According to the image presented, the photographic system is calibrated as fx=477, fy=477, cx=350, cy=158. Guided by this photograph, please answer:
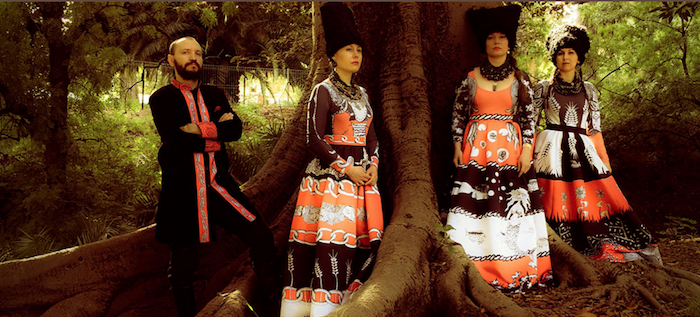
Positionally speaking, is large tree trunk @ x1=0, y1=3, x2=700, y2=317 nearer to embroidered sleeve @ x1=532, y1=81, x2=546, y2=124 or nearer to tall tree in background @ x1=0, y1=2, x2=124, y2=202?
embroidered sleeve @ x1=532, y1=81, x2=546, y2=124

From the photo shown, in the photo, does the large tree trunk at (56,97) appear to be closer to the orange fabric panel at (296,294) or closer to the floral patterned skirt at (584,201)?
the orange fabric panel at (296,294)

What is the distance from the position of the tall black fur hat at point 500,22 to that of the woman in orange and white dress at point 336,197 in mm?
1121

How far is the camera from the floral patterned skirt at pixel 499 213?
347 centimetres

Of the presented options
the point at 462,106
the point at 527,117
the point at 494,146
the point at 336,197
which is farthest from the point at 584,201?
the point at 336,197

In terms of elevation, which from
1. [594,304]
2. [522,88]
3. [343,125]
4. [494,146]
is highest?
[522,88]

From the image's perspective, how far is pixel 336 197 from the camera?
3121 millimetres

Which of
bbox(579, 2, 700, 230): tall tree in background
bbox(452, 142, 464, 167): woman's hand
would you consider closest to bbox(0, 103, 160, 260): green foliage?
bbox(452, 142, 464, 167): woman's hand

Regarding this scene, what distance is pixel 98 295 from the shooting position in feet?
11.7

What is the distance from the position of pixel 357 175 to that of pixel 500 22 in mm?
1644

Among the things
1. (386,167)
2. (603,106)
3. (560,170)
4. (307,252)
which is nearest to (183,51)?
(307,252)

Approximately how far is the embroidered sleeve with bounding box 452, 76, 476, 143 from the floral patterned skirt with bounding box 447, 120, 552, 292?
0.09 metres

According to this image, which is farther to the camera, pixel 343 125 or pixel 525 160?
pixel 525 160

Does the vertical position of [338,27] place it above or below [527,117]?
above

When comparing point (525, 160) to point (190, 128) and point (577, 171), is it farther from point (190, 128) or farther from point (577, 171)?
point (190, 128)
